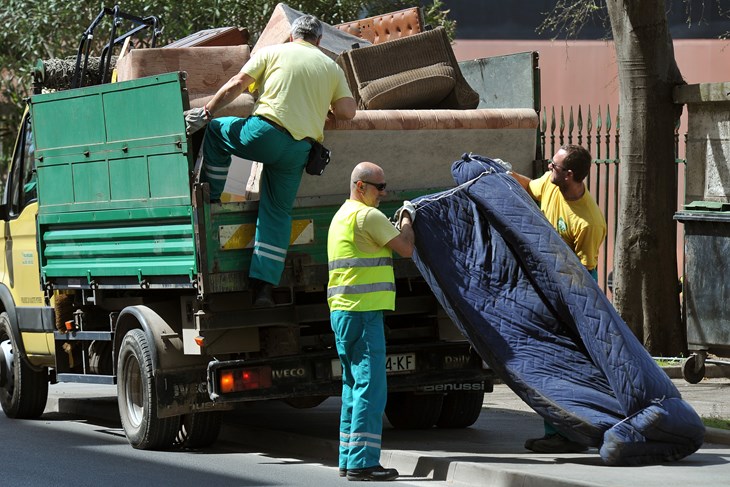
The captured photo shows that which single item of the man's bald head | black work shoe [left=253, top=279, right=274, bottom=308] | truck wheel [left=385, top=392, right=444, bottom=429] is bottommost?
truck wheel [left=385, top=392, right=444, bottom=429]

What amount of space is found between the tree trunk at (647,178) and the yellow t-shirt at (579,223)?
4.22 meters

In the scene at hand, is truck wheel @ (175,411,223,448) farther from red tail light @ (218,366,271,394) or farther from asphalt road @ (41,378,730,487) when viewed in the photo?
red tail light @ (218,366,271,394)

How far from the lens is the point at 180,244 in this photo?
338 inches

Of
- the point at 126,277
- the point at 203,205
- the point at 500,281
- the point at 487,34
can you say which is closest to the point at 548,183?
the point at 500,281

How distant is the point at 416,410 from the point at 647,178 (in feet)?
12.1

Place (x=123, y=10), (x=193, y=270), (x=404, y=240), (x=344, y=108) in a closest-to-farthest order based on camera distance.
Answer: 1. (x=404, y=240)
2. (x=193, y=270)
3. (x=344, y=108)
4. (x=123, y=10)

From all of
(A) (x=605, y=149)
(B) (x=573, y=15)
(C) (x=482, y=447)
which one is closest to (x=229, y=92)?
(C) (x=482, y=447)

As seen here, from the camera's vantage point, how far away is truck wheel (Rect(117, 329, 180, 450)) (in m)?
8.91

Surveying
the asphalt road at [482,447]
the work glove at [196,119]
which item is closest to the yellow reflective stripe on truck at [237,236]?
the work glove at [196,119]

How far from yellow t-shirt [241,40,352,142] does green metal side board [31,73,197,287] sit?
48cm

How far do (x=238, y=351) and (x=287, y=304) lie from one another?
1.35ft


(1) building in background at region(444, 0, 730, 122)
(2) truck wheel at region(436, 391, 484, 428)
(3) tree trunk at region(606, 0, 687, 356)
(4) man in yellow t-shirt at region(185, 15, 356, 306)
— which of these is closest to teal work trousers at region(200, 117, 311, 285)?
(4) man in yellow t-shirt at region(185, 15, 356, 306)

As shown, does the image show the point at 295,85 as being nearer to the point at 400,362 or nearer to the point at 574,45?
the point at 400,362

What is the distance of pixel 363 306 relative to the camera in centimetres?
782
